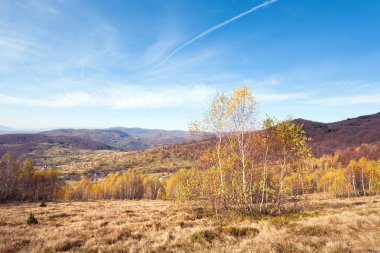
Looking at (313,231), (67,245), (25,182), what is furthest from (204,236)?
(25,182)

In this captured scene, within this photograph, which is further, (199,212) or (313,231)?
(199,212)

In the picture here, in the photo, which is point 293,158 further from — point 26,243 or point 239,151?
point 26,243

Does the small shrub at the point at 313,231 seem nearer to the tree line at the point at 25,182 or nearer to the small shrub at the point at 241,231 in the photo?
the small shrub at the point at 241,231

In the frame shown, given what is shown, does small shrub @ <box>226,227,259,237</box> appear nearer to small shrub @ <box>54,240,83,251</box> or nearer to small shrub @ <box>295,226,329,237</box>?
small shrub @ <box>295,226,329,237</box>

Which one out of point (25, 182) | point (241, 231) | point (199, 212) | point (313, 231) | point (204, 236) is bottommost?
point (25, 182)

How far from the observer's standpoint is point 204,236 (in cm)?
1258

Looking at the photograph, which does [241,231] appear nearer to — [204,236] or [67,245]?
[204,236]

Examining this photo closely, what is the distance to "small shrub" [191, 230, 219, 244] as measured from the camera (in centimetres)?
1187

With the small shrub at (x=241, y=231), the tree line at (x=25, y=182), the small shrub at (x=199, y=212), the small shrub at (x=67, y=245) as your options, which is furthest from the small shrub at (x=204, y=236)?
the tree line at (x=25, y=182)

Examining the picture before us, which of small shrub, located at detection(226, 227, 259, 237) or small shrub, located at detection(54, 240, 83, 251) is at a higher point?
small shrub, located at detection(54, 240, 83, 251)

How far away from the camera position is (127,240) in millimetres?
12469

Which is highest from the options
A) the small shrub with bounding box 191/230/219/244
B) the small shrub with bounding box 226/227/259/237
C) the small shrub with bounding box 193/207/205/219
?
the small shrub with bounding box 191/230/219/244

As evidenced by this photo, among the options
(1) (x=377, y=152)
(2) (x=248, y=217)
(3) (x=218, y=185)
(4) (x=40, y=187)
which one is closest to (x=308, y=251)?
(2) (x=248, y=217)

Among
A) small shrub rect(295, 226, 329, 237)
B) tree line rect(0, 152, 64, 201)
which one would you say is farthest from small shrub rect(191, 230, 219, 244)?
tree line rect(0, 152, 64, 201)
